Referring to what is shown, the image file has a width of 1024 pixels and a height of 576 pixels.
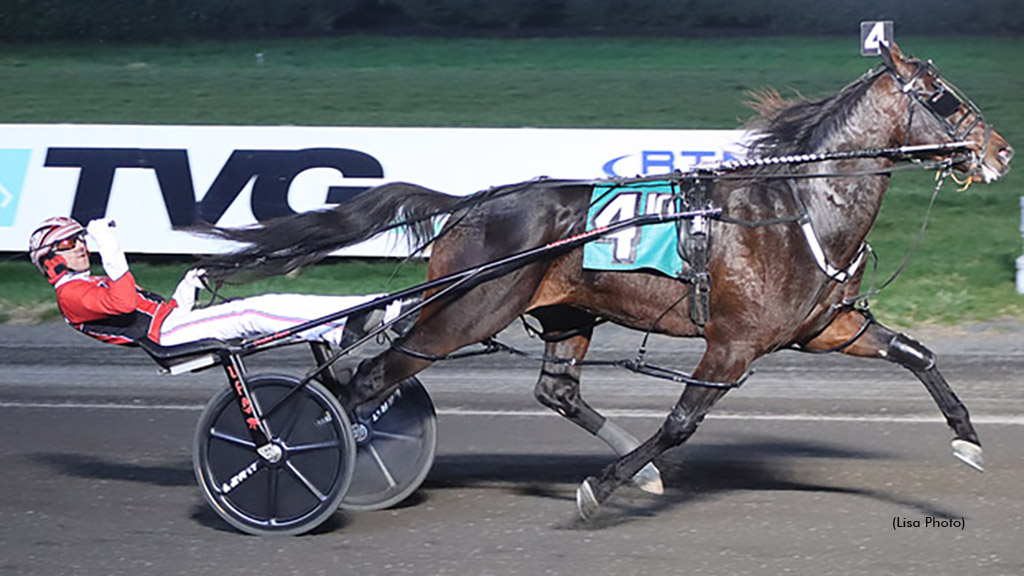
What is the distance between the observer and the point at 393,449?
6086 millimetres

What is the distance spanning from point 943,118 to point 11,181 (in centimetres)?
843

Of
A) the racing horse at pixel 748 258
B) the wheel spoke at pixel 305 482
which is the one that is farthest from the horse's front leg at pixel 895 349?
the wheel spoke at pixel 305 482

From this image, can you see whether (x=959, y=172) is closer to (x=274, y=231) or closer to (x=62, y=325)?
(x=274, y=231)

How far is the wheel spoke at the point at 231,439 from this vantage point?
Answer: 568 centimetres

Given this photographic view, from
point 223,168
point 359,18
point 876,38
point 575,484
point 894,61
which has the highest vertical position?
point 359,18

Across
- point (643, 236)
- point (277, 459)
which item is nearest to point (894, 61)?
point (643, 236)

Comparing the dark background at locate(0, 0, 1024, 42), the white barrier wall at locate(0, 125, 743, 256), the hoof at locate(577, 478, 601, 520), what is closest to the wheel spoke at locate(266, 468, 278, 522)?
the hoof at locate(577, 478, 601, 520)

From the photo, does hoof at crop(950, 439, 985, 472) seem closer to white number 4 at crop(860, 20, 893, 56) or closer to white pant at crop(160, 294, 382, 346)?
white number 4 at crop(860, 20, 893, 56)

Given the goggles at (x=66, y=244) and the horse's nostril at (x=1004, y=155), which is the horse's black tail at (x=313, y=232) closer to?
the goggles at (x=66, y=244)

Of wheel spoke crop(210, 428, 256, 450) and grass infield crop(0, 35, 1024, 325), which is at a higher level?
grass infield crop(0, 35, 1024, 325)

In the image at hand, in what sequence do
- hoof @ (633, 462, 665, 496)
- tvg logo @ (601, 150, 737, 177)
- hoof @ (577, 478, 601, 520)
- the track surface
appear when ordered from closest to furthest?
the track surface, hoof @ (577, 478, 601, 520), hoof @ (633, 462, 665, 496), tvg logo @ (601, 150, 737, 177)

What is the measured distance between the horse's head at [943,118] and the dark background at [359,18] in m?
16.5

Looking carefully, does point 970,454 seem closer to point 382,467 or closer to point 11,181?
point 382,467

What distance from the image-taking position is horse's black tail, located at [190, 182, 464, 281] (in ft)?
19.9
